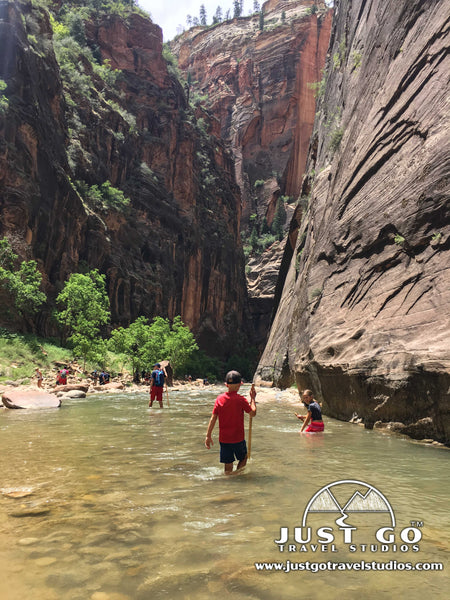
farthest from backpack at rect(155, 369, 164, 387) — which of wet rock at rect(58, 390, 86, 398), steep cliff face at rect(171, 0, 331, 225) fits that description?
steep cliff face at rect(171, 0, 331, 225)

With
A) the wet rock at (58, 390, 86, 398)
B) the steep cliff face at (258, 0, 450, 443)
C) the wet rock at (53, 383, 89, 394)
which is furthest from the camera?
the wet rock at (53, 383, 89, 394)

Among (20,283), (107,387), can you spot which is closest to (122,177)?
(20,283)

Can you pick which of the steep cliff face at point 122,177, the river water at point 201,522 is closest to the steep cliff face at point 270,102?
the steep cliff face at point 122,177

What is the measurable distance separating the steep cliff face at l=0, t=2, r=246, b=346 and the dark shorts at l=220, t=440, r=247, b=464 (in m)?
33.1

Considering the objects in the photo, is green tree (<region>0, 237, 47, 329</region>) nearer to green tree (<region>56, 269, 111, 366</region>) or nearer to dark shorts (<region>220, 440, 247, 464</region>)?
green tree (<region>56, 269, 111, 366</region>)

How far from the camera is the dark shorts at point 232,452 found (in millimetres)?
6164

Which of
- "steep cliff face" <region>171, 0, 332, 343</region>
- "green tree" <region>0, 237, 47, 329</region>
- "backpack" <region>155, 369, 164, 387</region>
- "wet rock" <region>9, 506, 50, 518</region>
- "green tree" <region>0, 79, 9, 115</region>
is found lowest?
"wet rock" <region>9, 506, 50, 518</region>

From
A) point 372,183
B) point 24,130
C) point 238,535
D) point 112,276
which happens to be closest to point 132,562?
point 238,535

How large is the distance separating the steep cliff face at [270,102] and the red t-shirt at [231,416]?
84.4 m

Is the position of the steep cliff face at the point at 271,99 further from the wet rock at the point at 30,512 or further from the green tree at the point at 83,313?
the wet rock at the point at 30,512

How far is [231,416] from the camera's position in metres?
6.27

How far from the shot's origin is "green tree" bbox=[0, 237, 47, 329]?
103 feet

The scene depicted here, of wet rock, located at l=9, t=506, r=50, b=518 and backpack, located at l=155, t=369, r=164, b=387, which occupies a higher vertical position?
backpack, located at l=155, t=369, r=164, b=387

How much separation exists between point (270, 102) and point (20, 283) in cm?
8678
